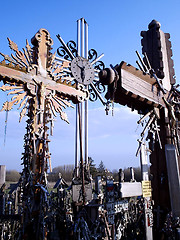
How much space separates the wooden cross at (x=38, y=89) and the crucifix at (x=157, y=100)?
6.84 feet

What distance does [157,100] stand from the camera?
392cm

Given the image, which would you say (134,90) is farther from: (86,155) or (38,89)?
(86,155)

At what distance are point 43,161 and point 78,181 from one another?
1.42 m

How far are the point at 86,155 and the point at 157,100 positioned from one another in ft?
9.26

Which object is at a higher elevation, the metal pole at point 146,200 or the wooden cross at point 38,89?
the wooden cross at point 38,89

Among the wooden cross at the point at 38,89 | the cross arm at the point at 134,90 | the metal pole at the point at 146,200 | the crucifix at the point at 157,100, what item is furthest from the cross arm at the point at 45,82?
the metal pole at the point at 146,200

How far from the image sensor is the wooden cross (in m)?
4.54

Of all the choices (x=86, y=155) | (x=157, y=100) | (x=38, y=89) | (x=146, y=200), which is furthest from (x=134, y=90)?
(x=86, y=155)

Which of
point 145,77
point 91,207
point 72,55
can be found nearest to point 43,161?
point 91,207

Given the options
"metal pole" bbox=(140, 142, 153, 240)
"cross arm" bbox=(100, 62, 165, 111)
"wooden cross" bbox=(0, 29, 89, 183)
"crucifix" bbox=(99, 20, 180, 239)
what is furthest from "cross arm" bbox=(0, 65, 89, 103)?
"metal pole" bbox=(140, 142, 153, 240)

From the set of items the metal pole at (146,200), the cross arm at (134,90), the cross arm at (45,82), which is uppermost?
the cross arm at (45,82)

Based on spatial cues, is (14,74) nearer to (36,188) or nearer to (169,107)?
(36,188)

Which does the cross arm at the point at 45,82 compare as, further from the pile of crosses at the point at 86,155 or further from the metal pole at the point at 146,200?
the metal pole at the point at 146,200

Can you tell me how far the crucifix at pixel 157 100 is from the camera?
10.8 ft
